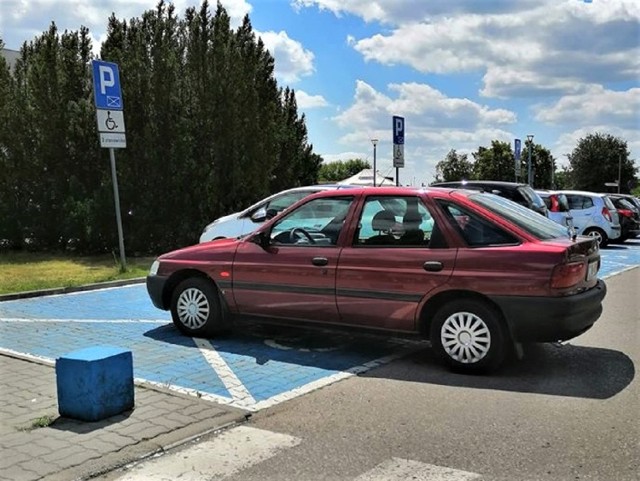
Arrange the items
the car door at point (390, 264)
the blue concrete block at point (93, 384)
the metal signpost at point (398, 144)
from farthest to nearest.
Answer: the metal signpost at point (398, 144), the car door at point (390, 264), the blue concrete block at point (93, 384)

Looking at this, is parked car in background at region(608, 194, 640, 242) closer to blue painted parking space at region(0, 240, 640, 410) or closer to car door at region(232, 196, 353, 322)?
blue painted parking space at region(0, 240, 640, 410)

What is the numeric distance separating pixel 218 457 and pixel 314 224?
124 inches

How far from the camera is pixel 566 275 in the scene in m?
5.60

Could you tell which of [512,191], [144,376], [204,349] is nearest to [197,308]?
[204,349]

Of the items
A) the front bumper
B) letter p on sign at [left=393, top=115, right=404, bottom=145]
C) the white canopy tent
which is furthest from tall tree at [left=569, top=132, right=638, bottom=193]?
the front bumper

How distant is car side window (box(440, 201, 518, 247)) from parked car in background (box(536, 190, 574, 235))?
12.7 m

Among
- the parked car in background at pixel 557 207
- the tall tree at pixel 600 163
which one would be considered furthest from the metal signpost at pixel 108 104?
the tall tree at pixel 600 163

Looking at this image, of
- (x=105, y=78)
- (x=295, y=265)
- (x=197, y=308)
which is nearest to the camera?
(x=295, y=265)

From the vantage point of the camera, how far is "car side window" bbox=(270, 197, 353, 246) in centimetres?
665

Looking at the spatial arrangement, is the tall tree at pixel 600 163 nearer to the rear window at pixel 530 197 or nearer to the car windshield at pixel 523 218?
the rear window at pixel 530 197

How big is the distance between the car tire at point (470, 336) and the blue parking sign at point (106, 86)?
8080mm

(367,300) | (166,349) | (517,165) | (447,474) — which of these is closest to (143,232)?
(166,349)

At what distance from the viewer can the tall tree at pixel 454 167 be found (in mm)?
79812

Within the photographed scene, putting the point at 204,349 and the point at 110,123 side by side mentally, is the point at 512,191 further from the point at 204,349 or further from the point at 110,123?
the point at 204,349
